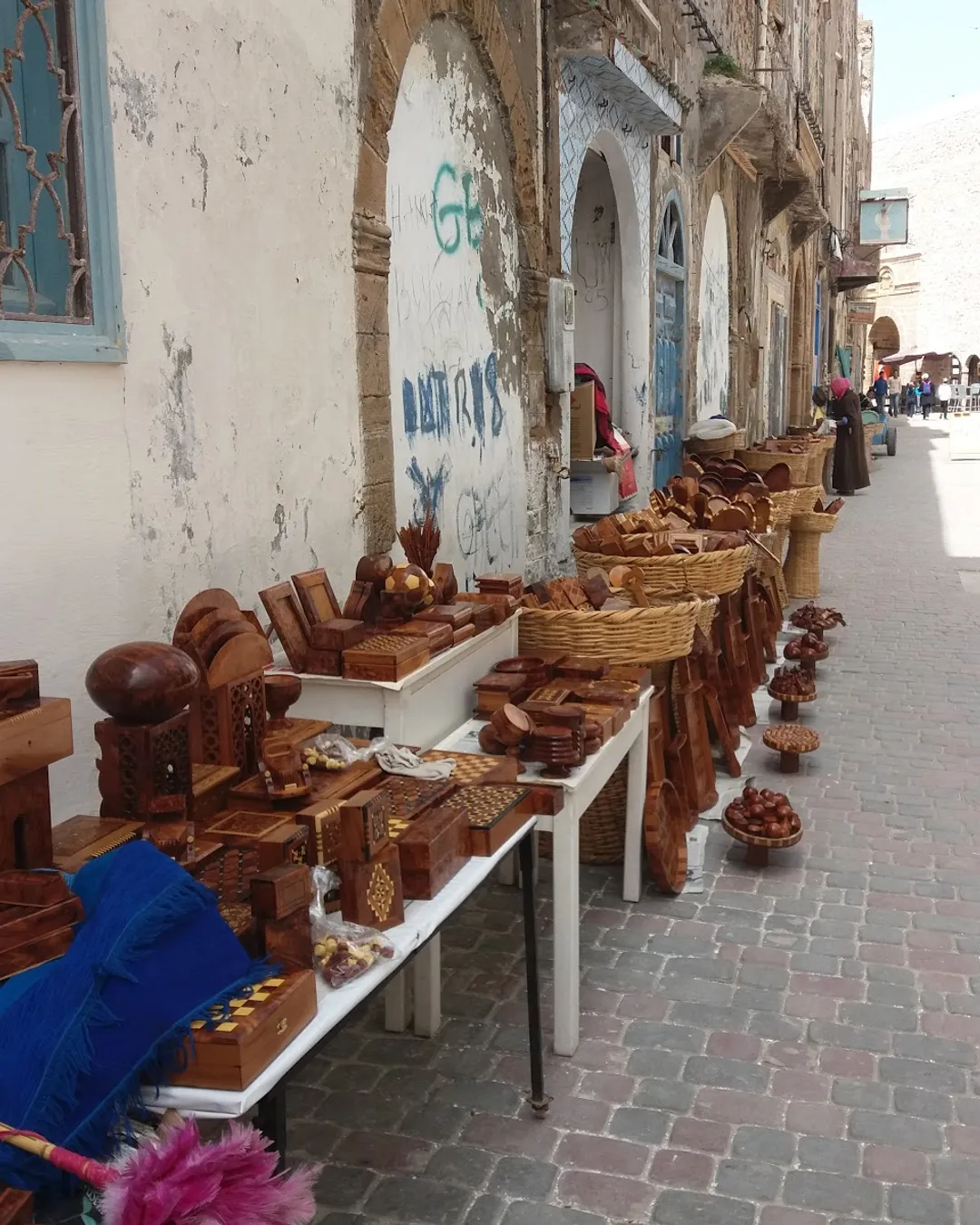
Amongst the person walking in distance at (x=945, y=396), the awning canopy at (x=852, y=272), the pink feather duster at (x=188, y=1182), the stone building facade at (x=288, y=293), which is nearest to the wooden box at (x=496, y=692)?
the stone building facade at (x=288, y=293)

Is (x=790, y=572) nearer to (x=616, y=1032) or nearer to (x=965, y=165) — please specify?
(x=616, y=1032)

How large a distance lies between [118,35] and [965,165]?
56121mm

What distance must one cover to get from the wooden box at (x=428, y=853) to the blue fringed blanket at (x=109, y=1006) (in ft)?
1.81

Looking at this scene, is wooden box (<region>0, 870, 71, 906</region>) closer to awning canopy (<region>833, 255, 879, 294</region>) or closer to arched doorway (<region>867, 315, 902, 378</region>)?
awning canopy (<region>833, 255, 879, 294</region>)

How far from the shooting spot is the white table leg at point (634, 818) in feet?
13.7

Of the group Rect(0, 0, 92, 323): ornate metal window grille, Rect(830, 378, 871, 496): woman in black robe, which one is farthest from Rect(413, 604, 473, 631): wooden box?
Rect(830, 378, 871, 496): woman in black robe

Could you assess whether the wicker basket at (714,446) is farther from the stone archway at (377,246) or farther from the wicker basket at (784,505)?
the stone archway at (377,246)

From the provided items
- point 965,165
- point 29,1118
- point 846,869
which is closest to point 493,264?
point 846,869

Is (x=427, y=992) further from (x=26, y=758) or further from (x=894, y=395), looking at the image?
(x=894, y=395)

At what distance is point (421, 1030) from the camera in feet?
11.0

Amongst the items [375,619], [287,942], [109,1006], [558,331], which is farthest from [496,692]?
[558,331]

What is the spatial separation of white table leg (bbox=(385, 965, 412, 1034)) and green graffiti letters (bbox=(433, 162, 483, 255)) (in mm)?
3161

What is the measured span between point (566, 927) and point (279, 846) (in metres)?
1.33

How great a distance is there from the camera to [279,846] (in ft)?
6.77
